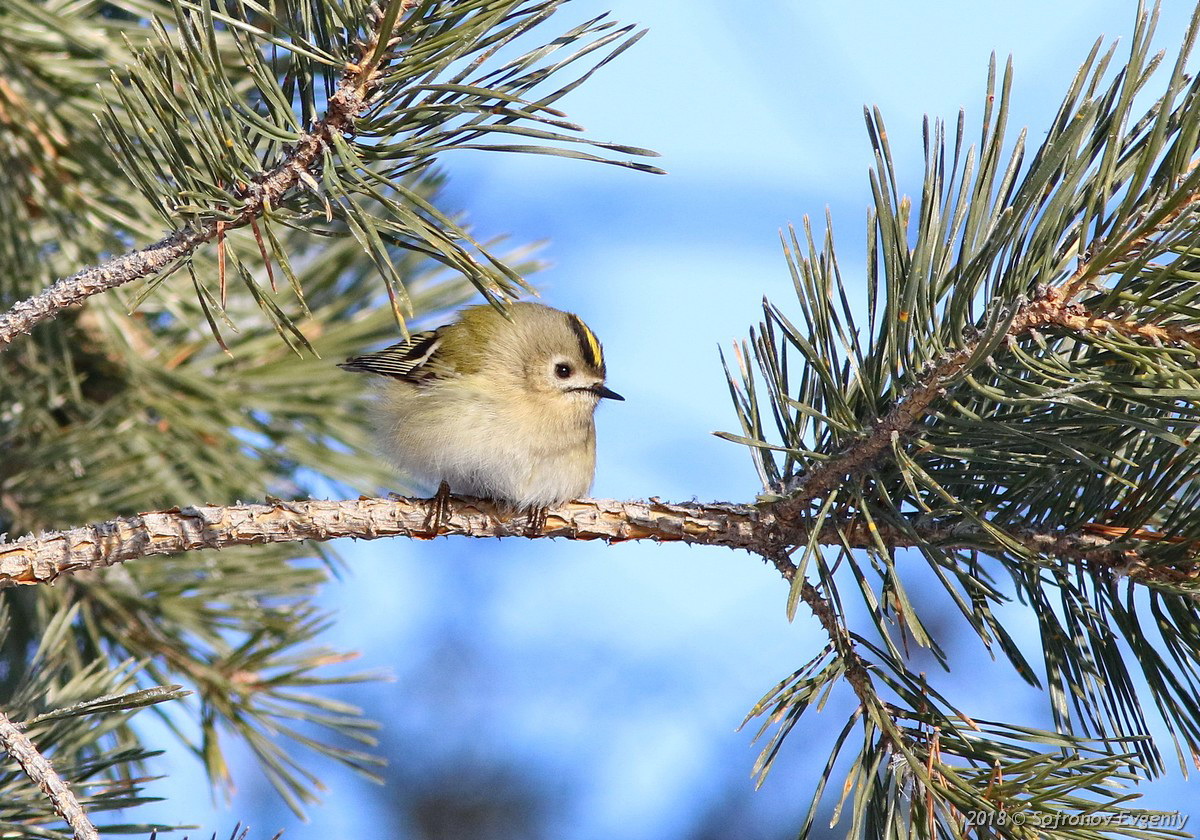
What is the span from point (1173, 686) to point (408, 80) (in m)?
1.02

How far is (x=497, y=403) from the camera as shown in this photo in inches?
85.7

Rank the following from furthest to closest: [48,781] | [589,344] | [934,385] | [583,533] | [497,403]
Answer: [589,344] < [497,403] < [583,533] < [934,385] < [48,781]

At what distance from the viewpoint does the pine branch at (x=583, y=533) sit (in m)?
1.13

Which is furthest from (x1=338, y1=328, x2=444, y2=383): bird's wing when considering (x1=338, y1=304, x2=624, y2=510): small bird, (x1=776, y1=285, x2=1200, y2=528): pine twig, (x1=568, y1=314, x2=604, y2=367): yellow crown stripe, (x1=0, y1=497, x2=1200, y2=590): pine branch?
(x1=776, y1=285, x2=1200, y2=528): pine twig

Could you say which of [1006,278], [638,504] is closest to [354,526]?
[638,504]

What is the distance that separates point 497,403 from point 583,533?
2.69ft

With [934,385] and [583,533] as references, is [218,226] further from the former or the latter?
[934,385]

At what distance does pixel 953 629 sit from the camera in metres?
3.41

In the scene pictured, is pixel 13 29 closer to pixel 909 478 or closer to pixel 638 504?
pixel 638 504

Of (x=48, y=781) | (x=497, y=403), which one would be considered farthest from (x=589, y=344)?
(x=48, y=781)

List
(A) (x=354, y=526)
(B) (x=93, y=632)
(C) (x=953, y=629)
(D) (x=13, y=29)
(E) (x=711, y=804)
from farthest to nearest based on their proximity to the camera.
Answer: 1. (C) (x=953, y=629)
2. (E) (x=711, y=804)
3. (B) (x=93, y=632)
4. (D) (x=13, y=29)
5. (A) (x=354, y=526)

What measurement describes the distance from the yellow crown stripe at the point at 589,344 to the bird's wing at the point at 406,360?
331mm

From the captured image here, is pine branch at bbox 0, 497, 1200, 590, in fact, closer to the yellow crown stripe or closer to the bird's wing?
the bird's wing

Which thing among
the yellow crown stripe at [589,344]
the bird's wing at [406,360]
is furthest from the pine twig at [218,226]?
the yellow crown stripe at [589,344]
